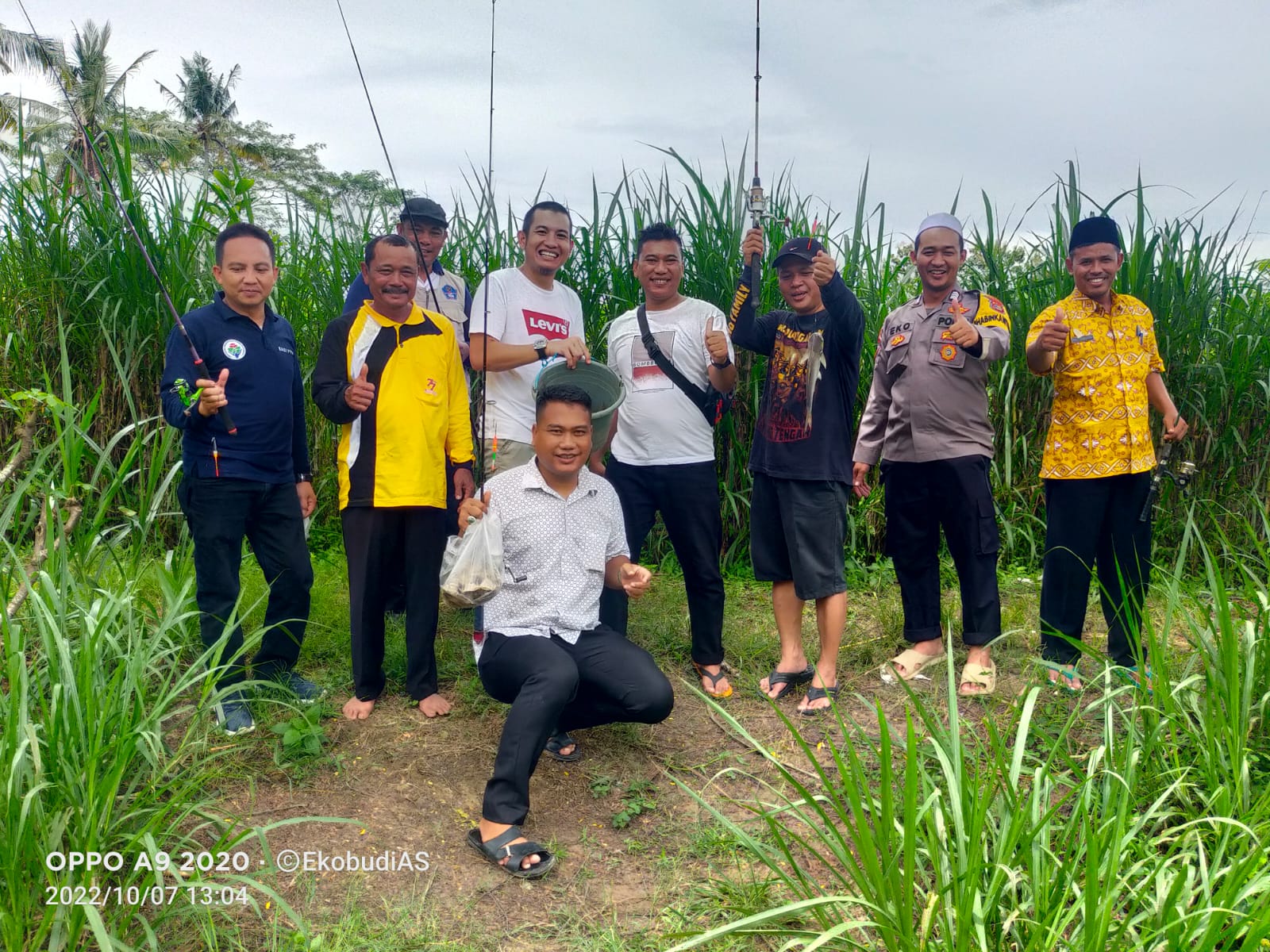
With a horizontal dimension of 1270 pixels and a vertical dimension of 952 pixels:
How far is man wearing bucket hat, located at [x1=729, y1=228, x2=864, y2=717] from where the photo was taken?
12.0ft

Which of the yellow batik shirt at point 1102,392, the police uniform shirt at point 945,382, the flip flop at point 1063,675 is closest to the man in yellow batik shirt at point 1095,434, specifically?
the yellow batik shirt at point 1102,392

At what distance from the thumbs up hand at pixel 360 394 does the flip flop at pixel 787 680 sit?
182cm

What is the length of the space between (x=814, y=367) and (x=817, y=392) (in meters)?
0.09

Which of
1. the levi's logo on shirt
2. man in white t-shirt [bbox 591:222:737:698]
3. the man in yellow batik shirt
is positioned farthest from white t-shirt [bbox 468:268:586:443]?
the man in yellow batik shirt

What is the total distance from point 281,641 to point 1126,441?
320cm

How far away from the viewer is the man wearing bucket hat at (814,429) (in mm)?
3660

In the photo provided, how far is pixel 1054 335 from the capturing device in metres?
3.58

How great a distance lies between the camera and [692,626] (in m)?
4.04

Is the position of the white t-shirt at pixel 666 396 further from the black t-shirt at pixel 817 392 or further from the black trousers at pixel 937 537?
the black trousers at pixel 937 537

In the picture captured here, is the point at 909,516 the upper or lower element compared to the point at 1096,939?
upper

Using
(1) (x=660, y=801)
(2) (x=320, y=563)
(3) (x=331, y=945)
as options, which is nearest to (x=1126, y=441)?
(1) (x=660, y=801)

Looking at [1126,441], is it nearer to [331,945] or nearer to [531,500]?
[531,500]

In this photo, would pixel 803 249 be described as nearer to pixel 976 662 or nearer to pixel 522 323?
pixel 522 323

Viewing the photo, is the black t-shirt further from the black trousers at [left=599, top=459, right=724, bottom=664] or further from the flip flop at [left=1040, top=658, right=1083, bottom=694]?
the flip flop at [left=1040, top=658, right=1083, bottom=694]
